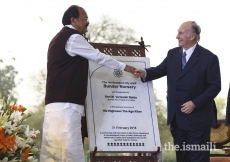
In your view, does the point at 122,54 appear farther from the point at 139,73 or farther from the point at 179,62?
the point at 179,62

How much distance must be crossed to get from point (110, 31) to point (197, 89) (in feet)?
19.5

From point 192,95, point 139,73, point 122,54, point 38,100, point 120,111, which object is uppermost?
point 122,54

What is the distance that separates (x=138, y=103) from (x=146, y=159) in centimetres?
52

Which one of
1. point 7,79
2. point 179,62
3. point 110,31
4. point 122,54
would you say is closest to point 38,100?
point 7,79

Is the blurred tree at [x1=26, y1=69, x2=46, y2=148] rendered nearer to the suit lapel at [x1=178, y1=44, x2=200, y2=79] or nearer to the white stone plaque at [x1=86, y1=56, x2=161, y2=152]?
the white stone plaque at [x1=86, y1=56, x2=161, y2=152]

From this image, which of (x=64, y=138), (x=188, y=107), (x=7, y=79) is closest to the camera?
(x=64, y=138)

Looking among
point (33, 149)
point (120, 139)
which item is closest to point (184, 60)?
point (120, 139)

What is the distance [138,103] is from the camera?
479cm

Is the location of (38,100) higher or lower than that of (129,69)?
lower

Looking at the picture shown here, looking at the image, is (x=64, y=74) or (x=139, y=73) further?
(x=139, y=73)

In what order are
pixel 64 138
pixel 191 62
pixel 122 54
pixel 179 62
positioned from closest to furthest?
pixel 64 138, pixel 191 62, pixel 179 62, pixel 122 54

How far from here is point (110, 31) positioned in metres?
10.3

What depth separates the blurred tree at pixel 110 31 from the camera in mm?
10102

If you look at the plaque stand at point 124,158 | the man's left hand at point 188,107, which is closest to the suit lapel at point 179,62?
the man's left hand at point 188,107
